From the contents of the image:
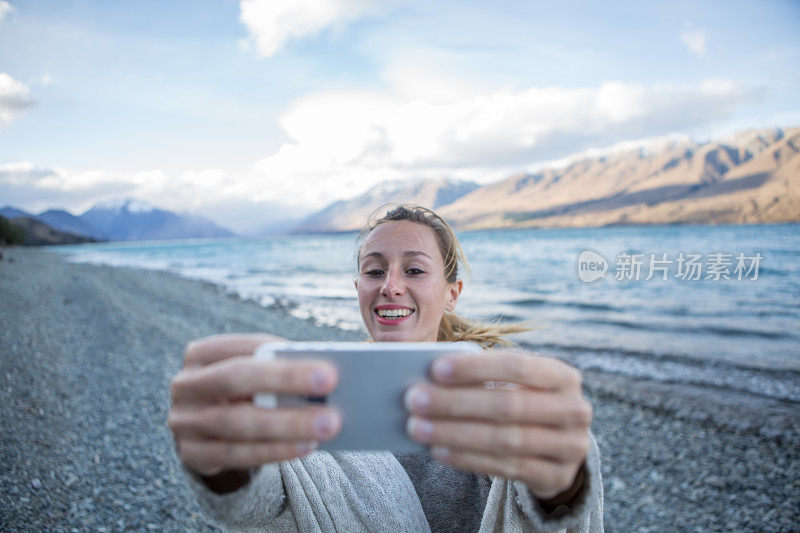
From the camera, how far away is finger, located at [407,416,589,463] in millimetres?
975

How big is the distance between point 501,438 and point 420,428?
0.19m

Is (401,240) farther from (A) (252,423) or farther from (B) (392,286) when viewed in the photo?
(A) (252,423)

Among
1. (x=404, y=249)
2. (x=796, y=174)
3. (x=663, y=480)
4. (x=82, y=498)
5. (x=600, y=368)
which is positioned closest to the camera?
(x=404, y=249)

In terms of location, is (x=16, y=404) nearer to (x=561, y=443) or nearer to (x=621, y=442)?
(x=561, y=443)

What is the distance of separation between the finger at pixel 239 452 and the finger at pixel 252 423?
2 cm

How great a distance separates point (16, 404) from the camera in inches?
237

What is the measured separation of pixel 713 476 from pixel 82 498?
314 inches

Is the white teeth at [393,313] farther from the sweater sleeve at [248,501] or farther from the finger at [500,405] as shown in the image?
the finger at [500,405]

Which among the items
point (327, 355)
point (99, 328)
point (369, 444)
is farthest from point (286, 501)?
point (99, 328)

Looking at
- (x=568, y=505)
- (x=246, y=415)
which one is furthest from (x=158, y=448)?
(x=568, y=505)

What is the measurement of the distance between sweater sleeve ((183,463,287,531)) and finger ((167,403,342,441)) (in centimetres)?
26

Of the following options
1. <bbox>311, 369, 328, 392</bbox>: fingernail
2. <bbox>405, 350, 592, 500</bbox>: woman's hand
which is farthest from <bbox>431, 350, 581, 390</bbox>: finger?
<bbox>311, 369, 328, 392</bbox>: fingernail

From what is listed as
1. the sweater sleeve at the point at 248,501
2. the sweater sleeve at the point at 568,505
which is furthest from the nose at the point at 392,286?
the sweater sleeve at the point at 568,505

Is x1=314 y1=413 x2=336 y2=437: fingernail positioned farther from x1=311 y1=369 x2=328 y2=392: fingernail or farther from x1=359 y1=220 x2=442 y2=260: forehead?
x1=359 y1=220 x2=442 y2=260: forehead
